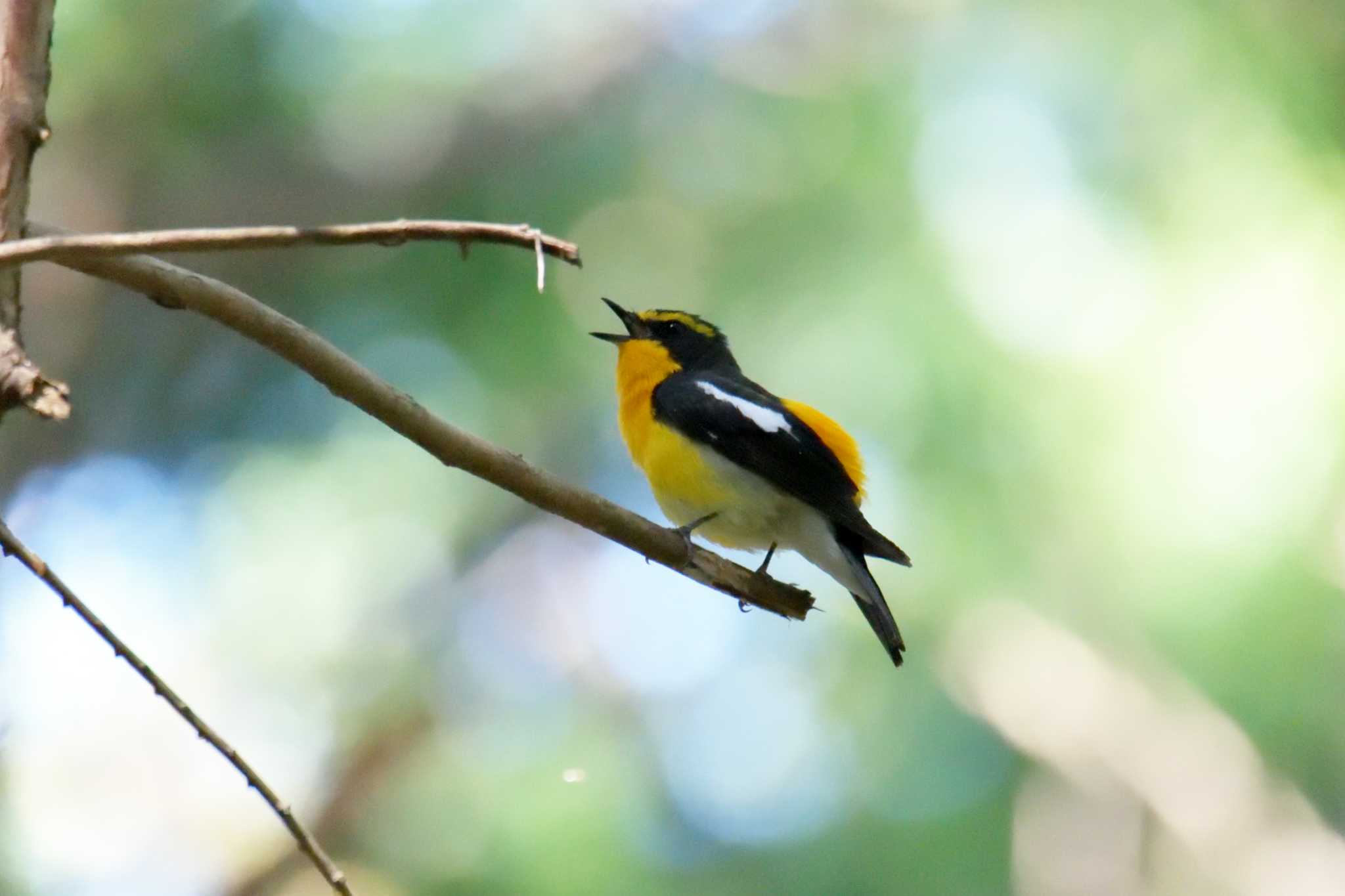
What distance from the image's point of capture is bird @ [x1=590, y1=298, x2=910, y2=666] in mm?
3627

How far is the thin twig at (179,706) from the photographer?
1772 millimetres

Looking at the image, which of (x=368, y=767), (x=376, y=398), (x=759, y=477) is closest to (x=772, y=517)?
(x=759, y=477)

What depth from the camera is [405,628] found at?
23.5 feet

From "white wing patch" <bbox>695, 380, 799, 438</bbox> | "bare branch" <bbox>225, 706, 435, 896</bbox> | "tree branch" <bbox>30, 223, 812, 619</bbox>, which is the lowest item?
"bare branch" <bbox>225, 706, 435, 896</bbox>

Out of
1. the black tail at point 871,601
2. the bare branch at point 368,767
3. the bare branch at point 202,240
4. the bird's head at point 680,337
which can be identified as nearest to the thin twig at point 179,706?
the bare branch at point 202,240

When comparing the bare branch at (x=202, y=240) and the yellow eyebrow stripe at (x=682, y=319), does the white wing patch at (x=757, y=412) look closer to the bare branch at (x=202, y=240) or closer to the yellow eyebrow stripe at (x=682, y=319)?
the yellow eyebrow stripe at (x=682, y=319)

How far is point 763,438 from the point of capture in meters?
3.72

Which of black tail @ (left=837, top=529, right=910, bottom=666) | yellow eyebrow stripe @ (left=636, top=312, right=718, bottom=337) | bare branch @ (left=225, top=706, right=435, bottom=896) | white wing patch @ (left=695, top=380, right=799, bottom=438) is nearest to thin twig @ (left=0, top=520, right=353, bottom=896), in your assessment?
black tail @ (left=837, top=529, right=910, bottom=666)

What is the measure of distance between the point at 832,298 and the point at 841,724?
214cm

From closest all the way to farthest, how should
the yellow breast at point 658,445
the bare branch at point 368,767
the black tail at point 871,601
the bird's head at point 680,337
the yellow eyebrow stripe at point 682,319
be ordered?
the black tail at point 871,601 → the yellow breast at point 658,445 → the bird's head at point 680,337 → the yellow eyebrow stripe at point 682,319 → the bare branch at point 368,767

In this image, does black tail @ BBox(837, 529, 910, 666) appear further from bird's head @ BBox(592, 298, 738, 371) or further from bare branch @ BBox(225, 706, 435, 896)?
bare branch @ BBox(225, 706, 435, 896)

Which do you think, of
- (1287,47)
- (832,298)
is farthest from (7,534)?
(1287,47)

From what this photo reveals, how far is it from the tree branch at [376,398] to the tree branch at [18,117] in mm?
79

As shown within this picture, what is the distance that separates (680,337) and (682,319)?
80 millimetres
